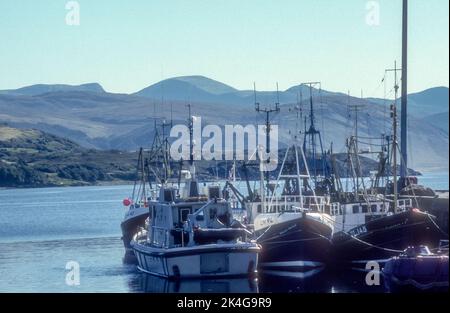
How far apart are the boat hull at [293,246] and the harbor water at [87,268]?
42 centimetres

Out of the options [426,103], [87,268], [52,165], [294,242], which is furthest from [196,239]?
[426,103]

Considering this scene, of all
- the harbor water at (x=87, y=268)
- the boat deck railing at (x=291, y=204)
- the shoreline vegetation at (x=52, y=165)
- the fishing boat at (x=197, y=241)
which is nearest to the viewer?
the harbor water at (x=87, y=268)

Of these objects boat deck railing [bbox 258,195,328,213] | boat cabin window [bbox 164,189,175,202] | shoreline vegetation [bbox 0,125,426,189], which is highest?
boat cabin window [bbox 164,189,175,202]

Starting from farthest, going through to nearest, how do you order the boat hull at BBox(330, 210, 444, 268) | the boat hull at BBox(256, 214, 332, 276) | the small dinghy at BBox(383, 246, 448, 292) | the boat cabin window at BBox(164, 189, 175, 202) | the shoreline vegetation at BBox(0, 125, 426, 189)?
the shoreline vegetation at BBox(0, 125, 426, 189) → the boat cabin window at BBox(164, 189, 175, 202) → the boat hull at BBox(256, 214, 332, 276) → the boat hull at BBox(330, 210, 444, 268) → the small dinghy at BBox(383, 246, 448, 292)

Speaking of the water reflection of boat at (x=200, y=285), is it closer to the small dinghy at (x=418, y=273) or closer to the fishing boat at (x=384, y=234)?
the small dinghy at (x=418, y=273)

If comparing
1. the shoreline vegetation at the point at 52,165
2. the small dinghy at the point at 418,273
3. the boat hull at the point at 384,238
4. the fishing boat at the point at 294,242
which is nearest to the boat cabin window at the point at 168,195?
the fishing boat at the point at 294,242

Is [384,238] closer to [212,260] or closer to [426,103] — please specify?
[212,260]

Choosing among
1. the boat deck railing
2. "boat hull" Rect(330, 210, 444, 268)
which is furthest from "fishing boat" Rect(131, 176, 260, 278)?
"boat hull" Rect(330, 210, 444, 268)

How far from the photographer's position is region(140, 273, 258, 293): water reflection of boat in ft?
85.8

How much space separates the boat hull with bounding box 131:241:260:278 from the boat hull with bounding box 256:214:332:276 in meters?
1.69

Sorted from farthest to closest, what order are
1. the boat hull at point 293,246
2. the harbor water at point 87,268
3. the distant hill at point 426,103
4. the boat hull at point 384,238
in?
the distant hill at point 426,103 < the boat hull at point 293,246 < the boat hull at point 384,238 < the harbor water at point 87,268

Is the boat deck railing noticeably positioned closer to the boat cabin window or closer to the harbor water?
the harbor water

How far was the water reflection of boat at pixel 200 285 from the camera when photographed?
26.1 m
